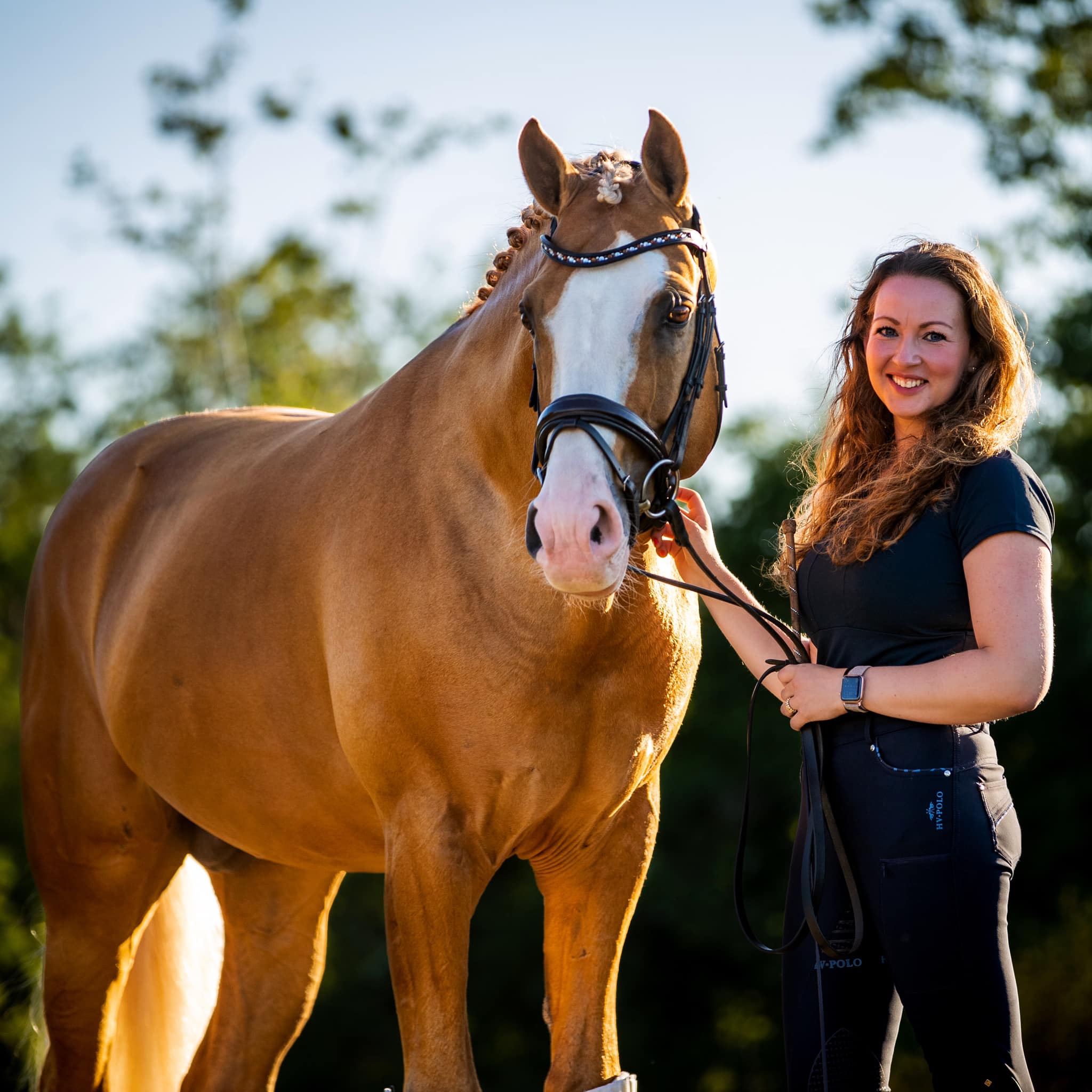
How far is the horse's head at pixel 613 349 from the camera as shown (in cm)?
210

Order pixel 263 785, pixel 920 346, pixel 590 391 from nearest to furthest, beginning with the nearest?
pixel 590 391 < pixel 920 346 < pixel 263 785

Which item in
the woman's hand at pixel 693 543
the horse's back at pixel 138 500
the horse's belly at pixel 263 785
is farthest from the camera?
the horse's back at pixel 138 500

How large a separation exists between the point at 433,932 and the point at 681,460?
3.77 ft

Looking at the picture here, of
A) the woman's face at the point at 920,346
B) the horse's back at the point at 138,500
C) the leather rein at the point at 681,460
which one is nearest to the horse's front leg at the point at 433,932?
the leather rein at the point at 681,460

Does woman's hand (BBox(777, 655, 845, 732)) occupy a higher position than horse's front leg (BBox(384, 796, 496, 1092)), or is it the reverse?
woman's hand (BBox(777, 655, 845, 732))

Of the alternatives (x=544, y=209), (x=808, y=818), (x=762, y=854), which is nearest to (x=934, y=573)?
(x=808, y=818)

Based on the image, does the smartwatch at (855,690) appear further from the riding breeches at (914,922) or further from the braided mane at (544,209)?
the braided mane at (544,209)

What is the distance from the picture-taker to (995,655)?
83.9 inches

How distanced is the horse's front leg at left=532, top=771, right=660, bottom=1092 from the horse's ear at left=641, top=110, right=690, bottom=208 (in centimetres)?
140

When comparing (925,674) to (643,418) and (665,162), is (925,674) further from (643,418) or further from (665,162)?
(665,162)

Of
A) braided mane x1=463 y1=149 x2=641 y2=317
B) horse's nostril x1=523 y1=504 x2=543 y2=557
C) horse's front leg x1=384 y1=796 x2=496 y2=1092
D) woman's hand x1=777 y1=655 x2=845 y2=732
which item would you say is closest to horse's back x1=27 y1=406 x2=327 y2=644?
braided mane x1=463 y1=149 x2=641 y2=317

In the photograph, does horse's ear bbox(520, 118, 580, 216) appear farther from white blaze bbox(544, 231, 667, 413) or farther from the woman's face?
the woman's face

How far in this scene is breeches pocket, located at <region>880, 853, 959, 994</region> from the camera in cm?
214

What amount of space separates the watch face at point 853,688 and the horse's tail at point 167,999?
8.72ft
